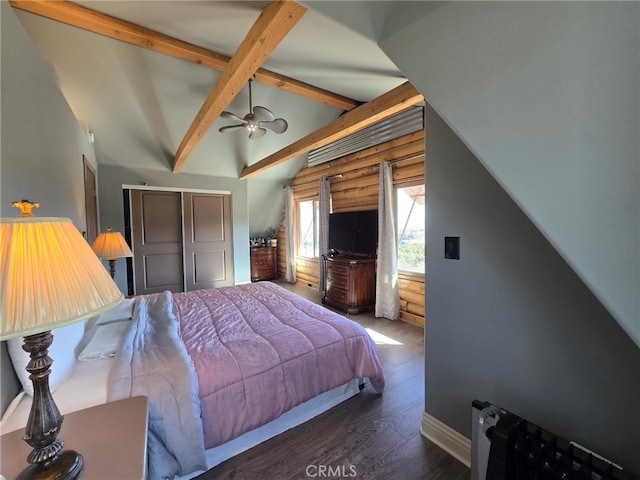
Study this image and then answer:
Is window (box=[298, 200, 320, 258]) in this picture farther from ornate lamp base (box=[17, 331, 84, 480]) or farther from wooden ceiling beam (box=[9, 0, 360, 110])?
ornate lamp base (box=[17, 331, 84, 480])

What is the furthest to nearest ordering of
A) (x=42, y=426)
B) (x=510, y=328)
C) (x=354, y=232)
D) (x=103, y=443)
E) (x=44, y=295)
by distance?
(x=354, y=232) < (x=510, y=328) < (x=103, y=443) < (x=42, y=426) < (x=44, y=295)

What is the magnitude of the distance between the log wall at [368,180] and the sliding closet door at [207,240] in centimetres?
167

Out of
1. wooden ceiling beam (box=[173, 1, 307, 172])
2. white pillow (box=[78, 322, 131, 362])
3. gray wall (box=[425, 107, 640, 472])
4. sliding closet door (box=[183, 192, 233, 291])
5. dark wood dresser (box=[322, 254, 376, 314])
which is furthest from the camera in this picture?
sliding closet door (box=[183, 192, 233, 291])

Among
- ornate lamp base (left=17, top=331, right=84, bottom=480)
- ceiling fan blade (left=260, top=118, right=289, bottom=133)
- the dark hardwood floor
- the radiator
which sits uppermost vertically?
ceiling fan blade (left=260, top=118, right=289, bottom=133)

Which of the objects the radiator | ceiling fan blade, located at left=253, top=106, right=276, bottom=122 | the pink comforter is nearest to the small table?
the pink comforter

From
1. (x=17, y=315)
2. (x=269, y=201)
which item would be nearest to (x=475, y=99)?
(x=17, y=315)

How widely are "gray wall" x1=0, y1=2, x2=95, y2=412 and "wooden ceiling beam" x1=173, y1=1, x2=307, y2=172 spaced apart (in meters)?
1.10

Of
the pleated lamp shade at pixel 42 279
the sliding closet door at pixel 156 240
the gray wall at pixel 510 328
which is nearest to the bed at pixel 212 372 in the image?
the gray wall at pixel 510 328

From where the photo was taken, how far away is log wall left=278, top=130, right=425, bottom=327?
3.57m

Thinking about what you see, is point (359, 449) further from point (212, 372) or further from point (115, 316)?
point (115, 316)

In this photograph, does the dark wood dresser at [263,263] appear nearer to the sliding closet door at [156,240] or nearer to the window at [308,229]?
the window at [308,229]

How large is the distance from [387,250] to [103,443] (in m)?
3.40

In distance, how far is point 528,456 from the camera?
1.06 metres

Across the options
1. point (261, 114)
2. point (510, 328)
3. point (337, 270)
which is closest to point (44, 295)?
point (510, 328)
